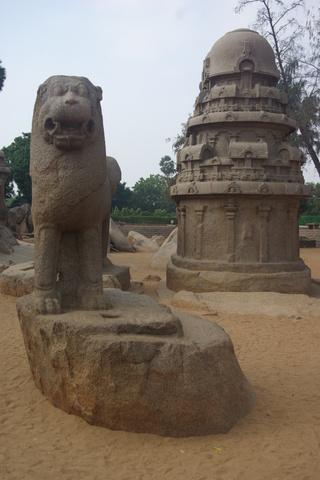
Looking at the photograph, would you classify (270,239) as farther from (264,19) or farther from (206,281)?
(264,19)

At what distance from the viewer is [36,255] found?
4219 mm

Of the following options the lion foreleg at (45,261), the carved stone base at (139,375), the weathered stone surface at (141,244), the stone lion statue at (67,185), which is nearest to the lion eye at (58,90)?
the stone lion statue at (67,185)

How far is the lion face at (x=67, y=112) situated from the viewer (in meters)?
3.84

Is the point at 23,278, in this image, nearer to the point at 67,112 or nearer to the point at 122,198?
the point at 67,112

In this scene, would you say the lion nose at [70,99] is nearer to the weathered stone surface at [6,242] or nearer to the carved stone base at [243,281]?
the carved stone base at [243,281]

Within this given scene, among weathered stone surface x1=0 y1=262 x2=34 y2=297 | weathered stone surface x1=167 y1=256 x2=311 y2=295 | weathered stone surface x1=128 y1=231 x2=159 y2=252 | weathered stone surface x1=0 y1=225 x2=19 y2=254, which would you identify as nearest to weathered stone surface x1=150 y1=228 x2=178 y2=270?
weathered stone surface x1=0 y1=225 x2=19 y2=254

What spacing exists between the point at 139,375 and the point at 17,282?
5562 mm

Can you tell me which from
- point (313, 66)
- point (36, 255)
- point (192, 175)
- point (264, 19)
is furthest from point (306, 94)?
point (36, 255)

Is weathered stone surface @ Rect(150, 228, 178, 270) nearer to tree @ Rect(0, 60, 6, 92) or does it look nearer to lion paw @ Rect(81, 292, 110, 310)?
lion paw @ Rect(81, 292, 110, 310)

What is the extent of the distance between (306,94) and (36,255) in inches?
702

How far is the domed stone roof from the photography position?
377 inches

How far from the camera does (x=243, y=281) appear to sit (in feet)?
28.1

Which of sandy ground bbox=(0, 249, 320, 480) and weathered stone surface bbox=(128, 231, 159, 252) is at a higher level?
weathered stone surface bbox=(128, 231, 159, 252)

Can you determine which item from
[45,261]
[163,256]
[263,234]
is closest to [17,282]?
[263,234]
